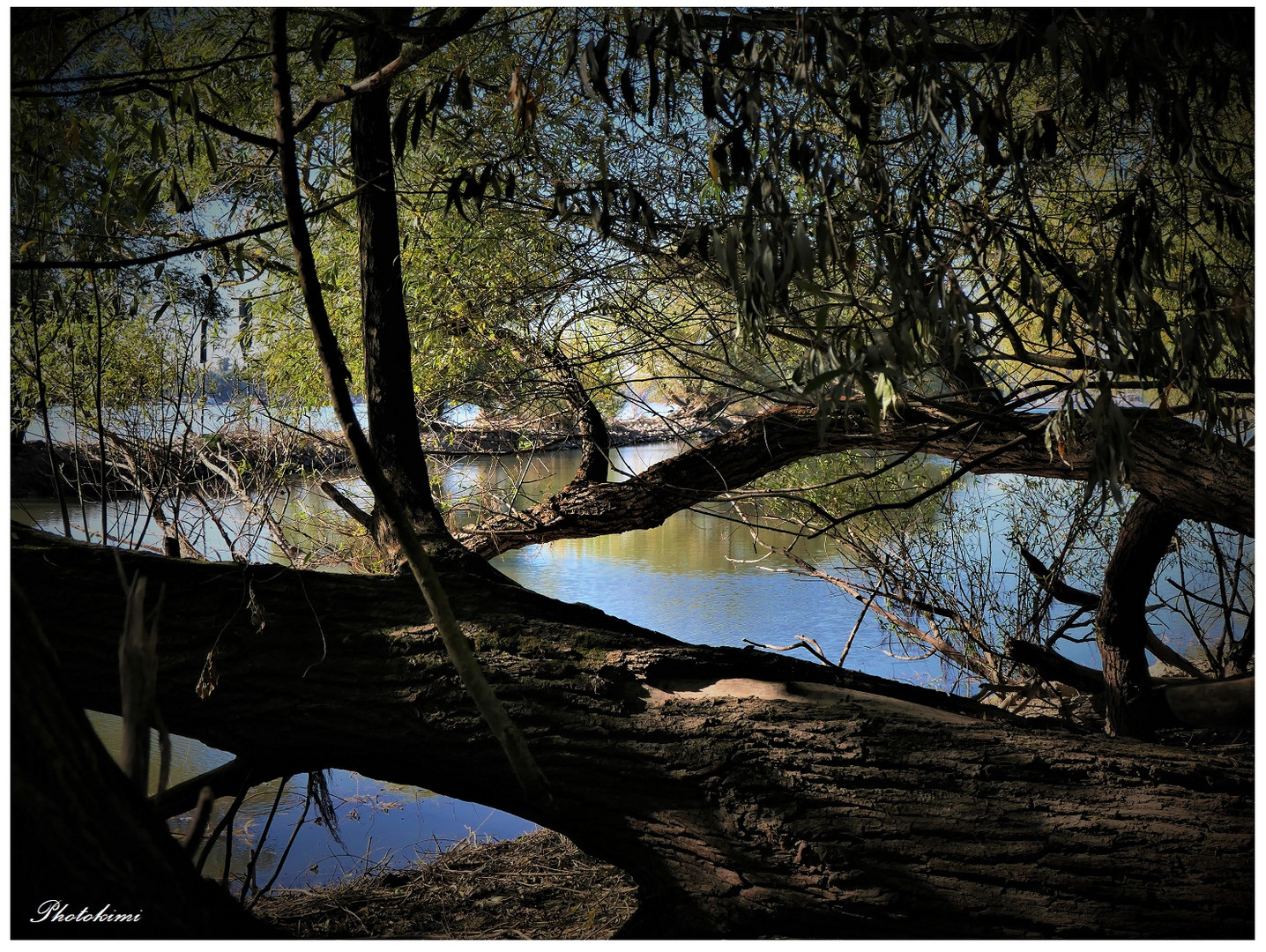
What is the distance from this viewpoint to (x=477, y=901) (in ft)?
8.15

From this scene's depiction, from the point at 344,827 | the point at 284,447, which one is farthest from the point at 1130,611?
the point at 284,447

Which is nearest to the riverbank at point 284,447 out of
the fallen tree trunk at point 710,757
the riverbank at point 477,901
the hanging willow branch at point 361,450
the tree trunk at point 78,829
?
the riverbank at point 477,901

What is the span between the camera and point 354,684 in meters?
1.72

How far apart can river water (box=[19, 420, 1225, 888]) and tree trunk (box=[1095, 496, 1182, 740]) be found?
1177mm

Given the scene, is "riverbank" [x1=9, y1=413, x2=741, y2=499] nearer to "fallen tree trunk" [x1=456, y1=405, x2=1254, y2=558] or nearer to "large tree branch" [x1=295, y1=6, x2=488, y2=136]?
"fallen tree trunk" [x1=456, y1=405, x2=1254, y2=558]

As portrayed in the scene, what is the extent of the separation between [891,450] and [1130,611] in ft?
2.80

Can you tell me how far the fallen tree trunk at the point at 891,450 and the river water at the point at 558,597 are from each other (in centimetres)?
20

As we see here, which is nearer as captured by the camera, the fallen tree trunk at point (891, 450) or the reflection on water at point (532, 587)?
the fallen tree trunk at point (891, 450)

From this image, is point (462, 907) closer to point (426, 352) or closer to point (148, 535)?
point (426, 352)

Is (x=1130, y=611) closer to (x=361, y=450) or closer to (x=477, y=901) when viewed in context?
(x=477, y=901)

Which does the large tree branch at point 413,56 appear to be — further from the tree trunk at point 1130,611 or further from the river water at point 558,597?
the tree trunk at point 1130,611

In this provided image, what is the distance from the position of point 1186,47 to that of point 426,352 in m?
Result: 2.63

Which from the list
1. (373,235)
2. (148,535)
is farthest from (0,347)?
(148,535)

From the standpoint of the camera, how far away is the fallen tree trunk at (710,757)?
143cm
